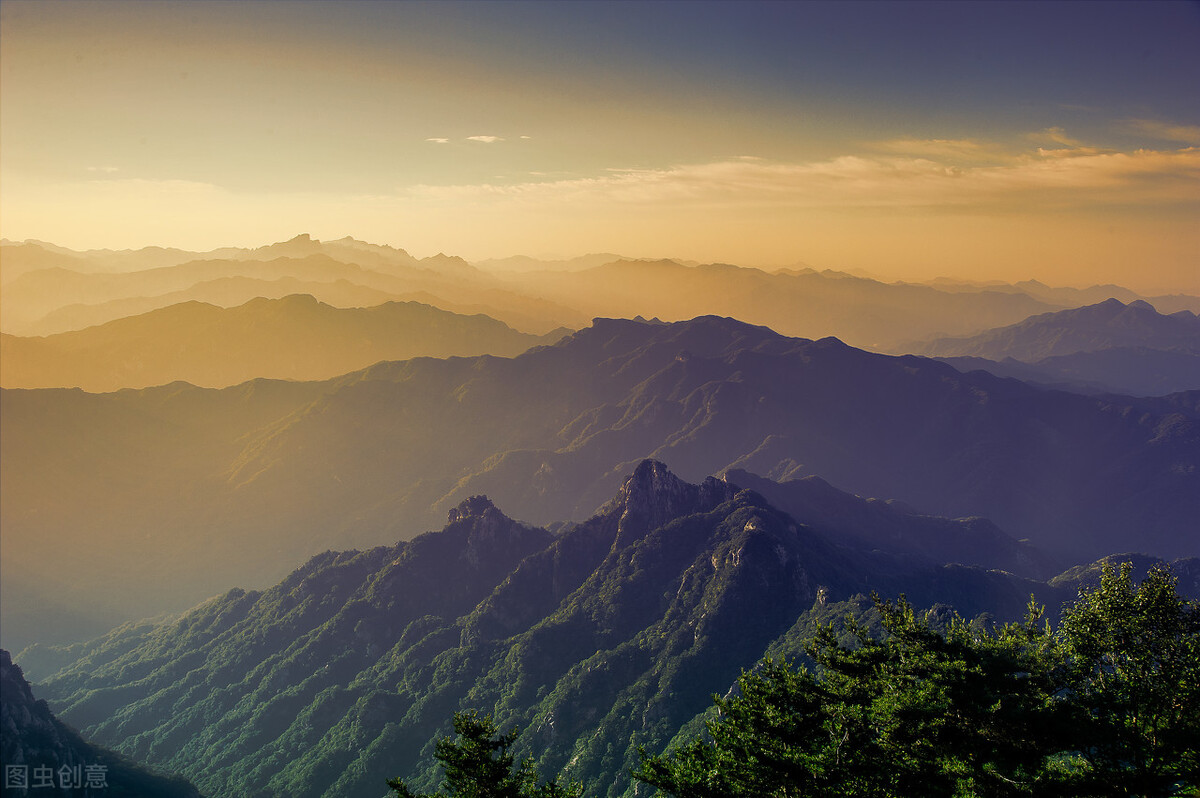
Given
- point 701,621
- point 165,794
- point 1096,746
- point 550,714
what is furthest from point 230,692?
point 1096,746

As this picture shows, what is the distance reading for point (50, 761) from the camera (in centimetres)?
10281

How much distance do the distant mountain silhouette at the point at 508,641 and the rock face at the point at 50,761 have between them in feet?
98.3

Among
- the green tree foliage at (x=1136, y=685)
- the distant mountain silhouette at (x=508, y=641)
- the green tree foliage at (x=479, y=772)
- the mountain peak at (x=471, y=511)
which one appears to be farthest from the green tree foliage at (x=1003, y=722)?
the mountain peak at (x=471, y=511)

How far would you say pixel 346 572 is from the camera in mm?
194375

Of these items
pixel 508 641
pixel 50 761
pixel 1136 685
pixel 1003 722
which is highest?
pixel 1136 685

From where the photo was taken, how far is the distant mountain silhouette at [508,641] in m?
142

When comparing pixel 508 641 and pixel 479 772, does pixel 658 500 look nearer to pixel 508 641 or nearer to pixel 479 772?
pixel 508 641

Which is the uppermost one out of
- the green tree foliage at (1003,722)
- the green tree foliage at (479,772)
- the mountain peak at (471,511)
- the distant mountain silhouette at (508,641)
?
the green tree foliage at (1003,722)

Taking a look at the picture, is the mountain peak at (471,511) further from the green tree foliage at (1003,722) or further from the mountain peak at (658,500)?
the green tree foliage at (1003,722)

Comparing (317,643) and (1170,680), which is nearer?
(1170,680)

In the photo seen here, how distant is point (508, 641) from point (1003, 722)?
145 metres

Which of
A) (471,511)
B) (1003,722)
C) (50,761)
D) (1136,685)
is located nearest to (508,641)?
(471,511)

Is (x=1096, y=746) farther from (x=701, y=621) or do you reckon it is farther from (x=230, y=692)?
(x=230, y=692)

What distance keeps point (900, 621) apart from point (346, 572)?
17936cm
